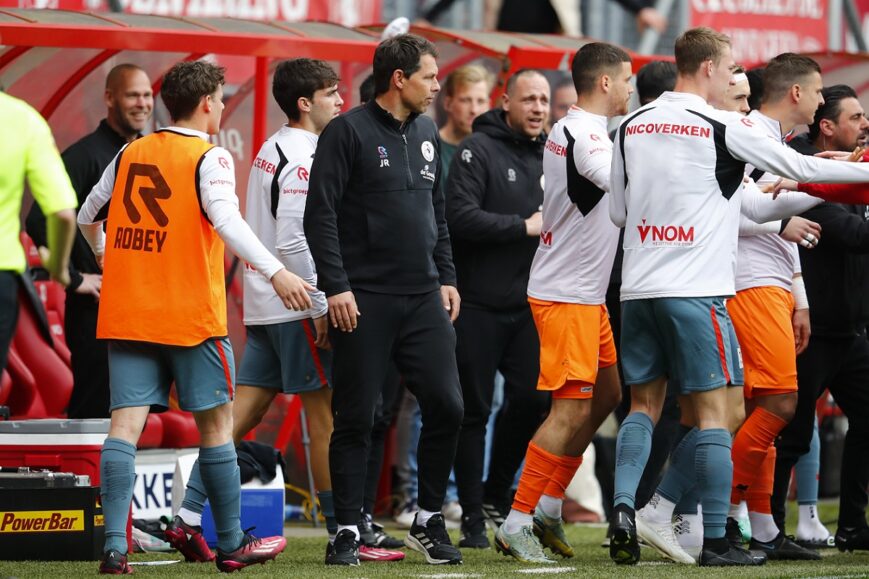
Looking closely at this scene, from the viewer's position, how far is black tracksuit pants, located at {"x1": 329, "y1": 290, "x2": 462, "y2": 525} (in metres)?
7.54

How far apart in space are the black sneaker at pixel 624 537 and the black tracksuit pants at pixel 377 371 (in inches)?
31.1

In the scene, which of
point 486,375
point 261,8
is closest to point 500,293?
point 486,375

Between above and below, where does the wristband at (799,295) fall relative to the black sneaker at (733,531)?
above

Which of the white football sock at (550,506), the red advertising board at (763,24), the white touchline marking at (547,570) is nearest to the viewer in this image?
the white touchline marking at (547,570)

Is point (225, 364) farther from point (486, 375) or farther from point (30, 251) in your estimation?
point (30, 251)

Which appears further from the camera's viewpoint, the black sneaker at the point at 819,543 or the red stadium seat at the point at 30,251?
the red stadium seat at the point at 30,251

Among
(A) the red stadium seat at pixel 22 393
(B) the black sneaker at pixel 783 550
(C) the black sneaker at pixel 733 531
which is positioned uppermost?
(A) the red stadium seat at pixel 22 393

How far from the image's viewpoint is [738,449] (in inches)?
322

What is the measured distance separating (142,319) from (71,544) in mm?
1272

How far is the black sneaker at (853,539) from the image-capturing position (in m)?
8.60

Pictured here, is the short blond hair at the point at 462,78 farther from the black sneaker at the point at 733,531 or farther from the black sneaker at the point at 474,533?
the black sneaker at the point at 733,531

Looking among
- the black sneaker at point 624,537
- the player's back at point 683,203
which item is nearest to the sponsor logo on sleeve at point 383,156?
the player's back at point 683,203

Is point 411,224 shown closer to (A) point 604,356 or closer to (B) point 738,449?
(A) point 604,356

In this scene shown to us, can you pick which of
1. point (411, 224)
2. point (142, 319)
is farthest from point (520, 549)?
point (142, 319)
